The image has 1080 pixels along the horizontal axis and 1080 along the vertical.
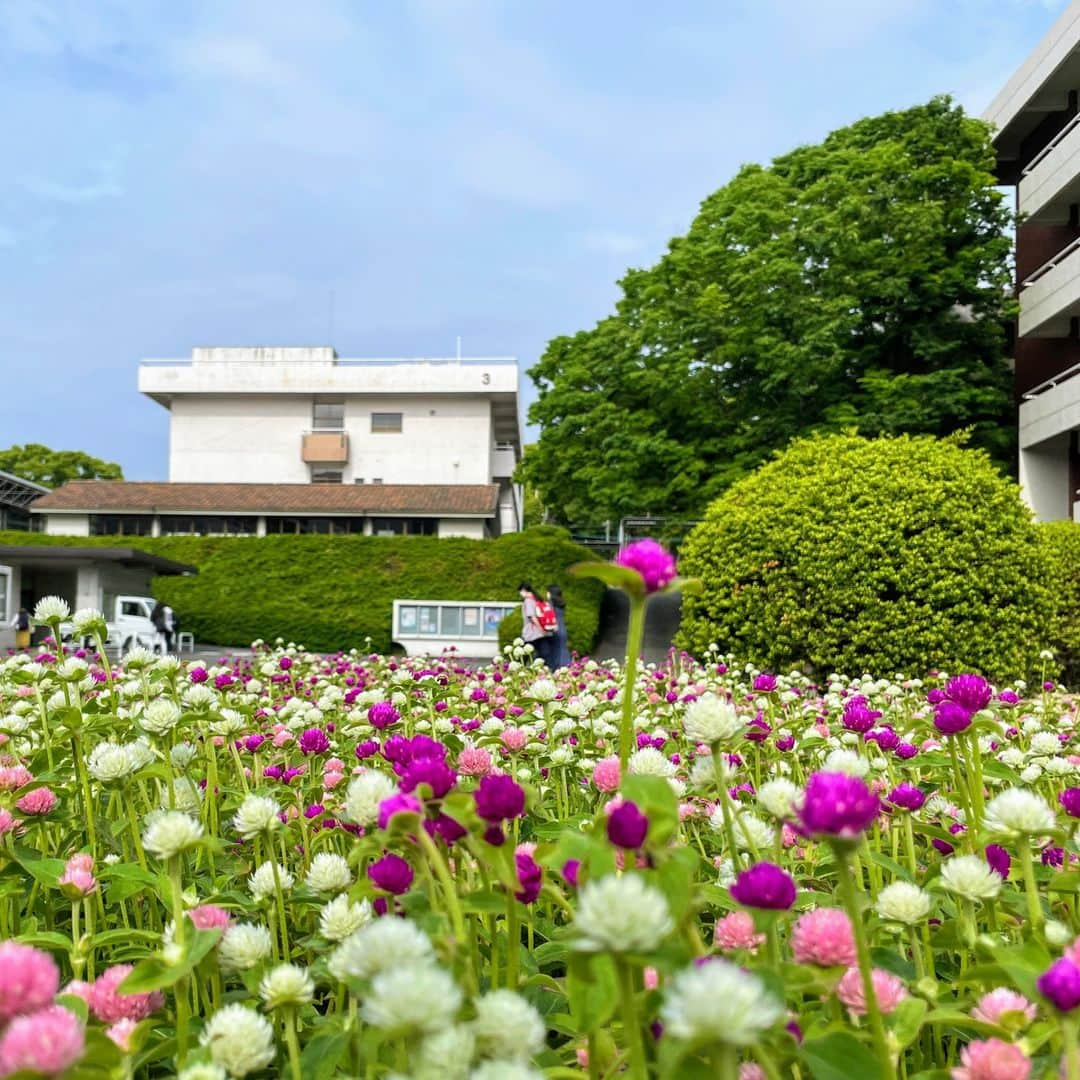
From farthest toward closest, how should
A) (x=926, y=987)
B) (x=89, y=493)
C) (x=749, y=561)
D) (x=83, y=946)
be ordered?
(x=89, y=493) < (x=749, y=561) < (x=83, y=946) < (x=926, y=987)

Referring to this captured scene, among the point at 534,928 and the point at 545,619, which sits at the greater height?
the point at 545,619

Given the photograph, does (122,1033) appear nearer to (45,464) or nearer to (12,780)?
(12,780)

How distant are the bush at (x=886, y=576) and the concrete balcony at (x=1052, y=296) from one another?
1231 centimetres

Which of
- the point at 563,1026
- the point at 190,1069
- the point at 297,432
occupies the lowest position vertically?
the point at 563,1026

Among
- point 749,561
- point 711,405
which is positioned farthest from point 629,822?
point 711,405

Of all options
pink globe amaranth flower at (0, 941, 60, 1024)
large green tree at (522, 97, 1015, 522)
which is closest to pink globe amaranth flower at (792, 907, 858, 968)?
pink globe amaranth flower at (0, 941, 60, 1024)

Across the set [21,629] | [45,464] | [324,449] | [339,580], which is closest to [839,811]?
[21,629]

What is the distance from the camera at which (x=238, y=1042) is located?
98 cm

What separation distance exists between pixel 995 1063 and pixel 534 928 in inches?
43.1

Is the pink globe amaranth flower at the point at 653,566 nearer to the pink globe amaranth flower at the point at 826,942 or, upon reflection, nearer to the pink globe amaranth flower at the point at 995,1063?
the pink globe amaranth flower at the point at 826,942

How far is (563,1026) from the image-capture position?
122cm

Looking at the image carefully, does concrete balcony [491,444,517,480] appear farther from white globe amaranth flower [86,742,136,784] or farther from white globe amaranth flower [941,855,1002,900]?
white globe amaranth flower [941,855,1002,900]

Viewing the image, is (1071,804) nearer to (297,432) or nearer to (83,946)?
(83,946)

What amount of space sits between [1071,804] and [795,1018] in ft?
2.97
